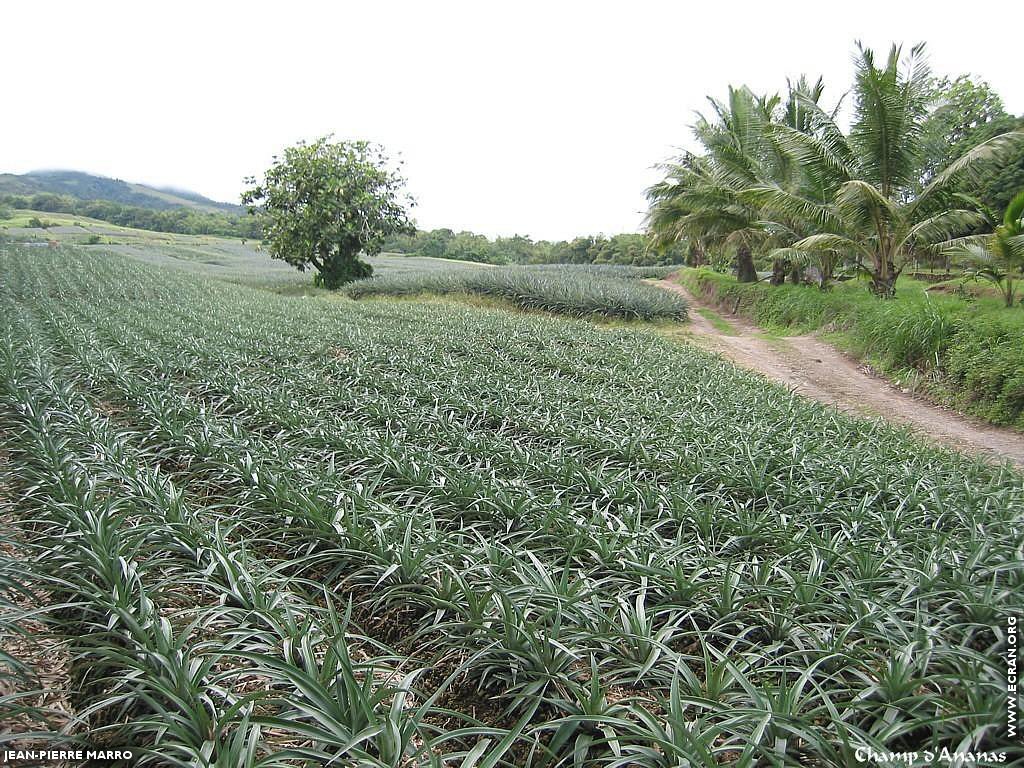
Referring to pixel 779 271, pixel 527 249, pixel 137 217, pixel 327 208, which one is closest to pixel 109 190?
pixel 137 217

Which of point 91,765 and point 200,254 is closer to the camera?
point 91,765

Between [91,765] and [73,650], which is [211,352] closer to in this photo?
[73,650]

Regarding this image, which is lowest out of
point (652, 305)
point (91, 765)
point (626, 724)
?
point (91, 765)

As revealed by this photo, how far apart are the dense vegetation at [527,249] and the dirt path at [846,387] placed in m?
38.0

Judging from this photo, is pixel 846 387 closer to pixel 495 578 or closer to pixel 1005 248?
pixel 1005 248

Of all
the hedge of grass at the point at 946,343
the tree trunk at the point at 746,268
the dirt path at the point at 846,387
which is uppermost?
the tree trunk at the point at 746,268

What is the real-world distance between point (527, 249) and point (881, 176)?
6786cm

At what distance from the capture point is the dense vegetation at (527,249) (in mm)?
53438

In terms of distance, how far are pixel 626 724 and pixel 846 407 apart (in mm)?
6832

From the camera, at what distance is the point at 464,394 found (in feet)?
19.4

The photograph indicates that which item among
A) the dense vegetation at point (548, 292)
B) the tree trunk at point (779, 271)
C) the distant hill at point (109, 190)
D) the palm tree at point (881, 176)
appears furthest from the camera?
the distant hill at point (109, 190)

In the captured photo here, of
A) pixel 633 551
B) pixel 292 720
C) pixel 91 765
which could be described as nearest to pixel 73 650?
pixel 91 765

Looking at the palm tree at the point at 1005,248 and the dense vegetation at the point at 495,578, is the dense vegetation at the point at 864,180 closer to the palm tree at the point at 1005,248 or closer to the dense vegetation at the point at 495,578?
the palm tree at the point at 1005,248

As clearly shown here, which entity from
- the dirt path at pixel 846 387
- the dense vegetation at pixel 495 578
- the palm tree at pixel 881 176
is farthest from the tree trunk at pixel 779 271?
the dense vegetation at pixel 495 578
